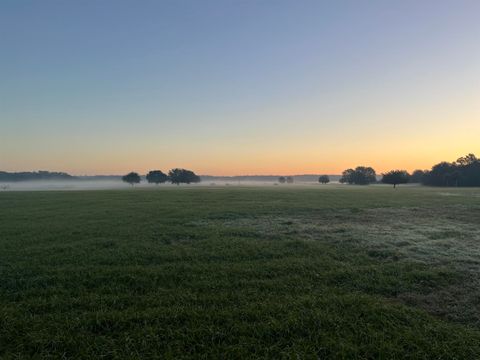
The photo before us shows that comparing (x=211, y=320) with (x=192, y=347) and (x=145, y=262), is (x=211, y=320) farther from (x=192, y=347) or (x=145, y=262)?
(x=145, y=262)

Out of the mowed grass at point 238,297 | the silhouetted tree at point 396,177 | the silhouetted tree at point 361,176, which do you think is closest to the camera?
the mowed grass at point 238,297

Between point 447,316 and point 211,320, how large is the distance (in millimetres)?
5098

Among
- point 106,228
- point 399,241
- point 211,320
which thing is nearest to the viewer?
point 211,320

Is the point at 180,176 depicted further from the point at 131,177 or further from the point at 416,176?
the point at 416,176

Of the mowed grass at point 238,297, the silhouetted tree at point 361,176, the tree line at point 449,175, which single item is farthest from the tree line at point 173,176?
the mowed grass at point 238,297

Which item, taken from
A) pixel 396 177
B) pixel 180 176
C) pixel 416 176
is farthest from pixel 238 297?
pixel 416 176

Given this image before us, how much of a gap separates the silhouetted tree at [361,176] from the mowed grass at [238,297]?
139513 mm

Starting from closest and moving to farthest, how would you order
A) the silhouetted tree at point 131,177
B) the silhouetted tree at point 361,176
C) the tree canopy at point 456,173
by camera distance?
the tree canopy at point 456,173, the silhouetted tree at point 131,177, the silhouetted tree at point 361,176

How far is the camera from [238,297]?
272 inches

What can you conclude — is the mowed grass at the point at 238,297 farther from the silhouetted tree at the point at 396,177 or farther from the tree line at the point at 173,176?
the tree line at the point at 173,176

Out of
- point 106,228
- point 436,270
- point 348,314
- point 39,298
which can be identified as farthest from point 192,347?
point 106,228

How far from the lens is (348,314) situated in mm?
6090

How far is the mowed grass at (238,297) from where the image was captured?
199 inches

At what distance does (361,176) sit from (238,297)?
5933 inches
